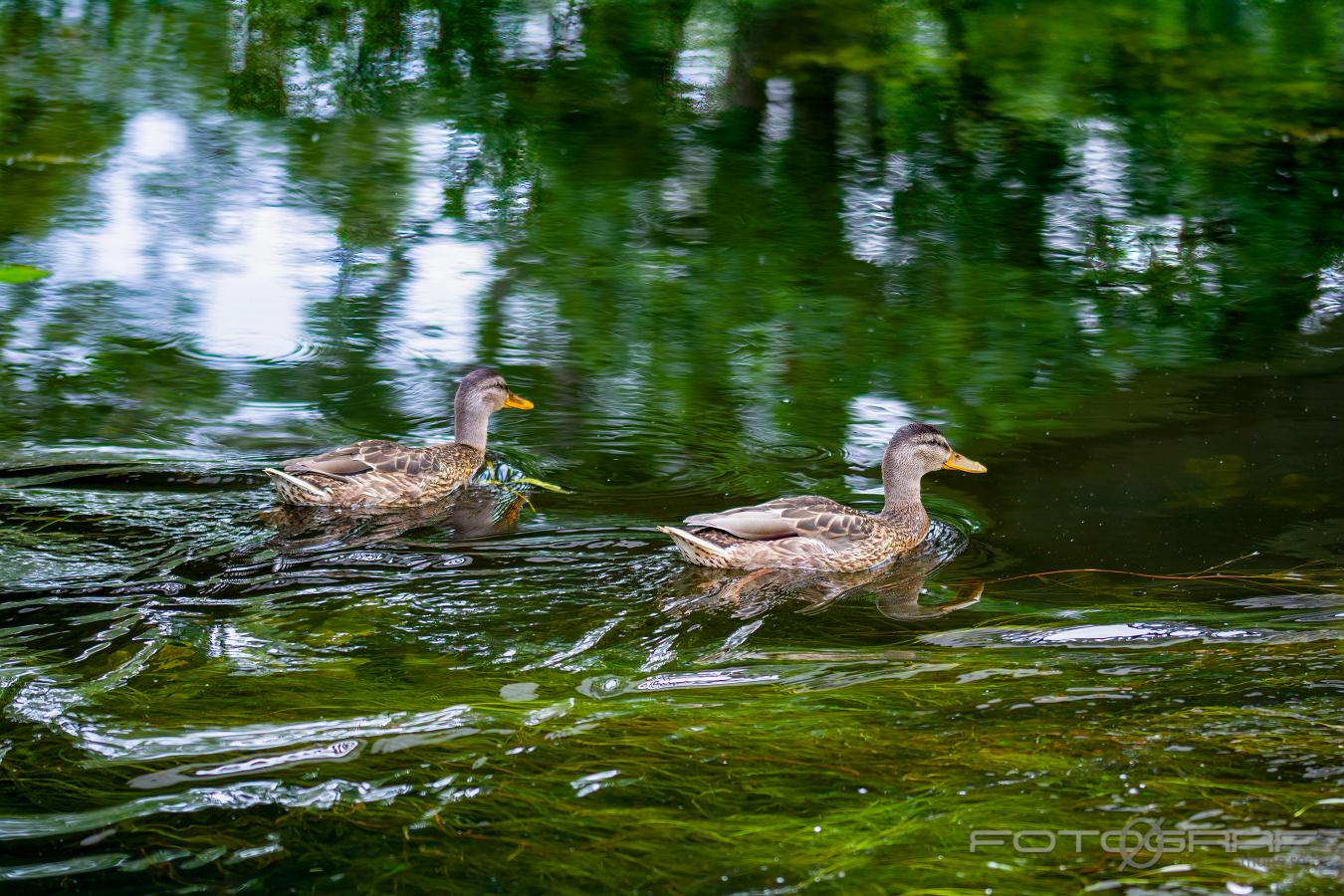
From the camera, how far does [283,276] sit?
38.0 ft

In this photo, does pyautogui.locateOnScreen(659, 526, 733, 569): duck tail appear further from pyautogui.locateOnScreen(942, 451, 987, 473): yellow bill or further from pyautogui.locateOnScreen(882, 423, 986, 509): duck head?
pyautogui.locateOnScreen(942, 451, 987, 473): yellow bill

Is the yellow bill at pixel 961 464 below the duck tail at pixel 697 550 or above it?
above

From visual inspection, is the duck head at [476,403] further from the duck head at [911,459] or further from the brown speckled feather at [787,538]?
the duck head at [911,459]

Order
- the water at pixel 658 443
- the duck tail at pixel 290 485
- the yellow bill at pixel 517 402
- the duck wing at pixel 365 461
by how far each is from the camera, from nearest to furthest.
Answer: the water at pixel 658 443, the duck tail at pixel 290 485, the duck wing at pixel 365 461, the yellow bill at pixel 517 402

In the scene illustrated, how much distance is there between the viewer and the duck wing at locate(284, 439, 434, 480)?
7.61 meters

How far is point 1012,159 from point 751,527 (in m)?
9.34

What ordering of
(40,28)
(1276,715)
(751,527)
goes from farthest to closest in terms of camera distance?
1. (40,28)
2. (751,527)
3. (1276,715)

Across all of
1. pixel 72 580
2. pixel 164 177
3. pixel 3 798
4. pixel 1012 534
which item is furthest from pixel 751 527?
pixel 164 177

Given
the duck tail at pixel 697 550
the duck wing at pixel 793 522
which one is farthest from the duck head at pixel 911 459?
the duck tail at pixel 697 550

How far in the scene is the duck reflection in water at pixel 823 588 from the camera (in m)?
6.55

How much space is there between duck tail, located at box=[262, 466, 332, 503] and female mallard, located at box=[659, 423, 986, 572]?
6.08 feet

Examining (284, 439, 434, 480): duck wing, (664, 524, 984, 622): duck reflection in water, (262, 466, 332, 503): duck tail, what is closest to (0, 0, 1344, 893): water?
(664, 524, 984, 622): duck reflection in water

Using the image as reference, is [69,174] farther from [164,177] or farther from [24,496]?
[24,496]

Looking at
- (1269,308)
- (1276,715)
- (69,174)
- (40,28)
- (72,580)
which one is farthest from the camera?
(40,28)
